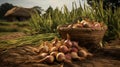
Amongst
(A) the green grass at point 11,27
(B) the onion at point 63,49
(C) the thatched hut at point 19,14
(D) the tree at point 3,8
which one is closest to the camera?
(B) the onion at point 63,49

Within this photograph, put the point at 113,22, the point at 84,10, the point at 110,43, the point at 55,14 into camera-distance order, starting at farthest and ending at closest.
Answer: the point at 55,14
the point at 84,10
the point at 113,22
the point at 110,43

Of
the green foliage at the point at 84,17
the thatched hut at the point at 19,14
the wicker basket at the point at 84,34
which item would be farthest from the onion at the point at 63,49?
the thatched hut at the point at 19,14

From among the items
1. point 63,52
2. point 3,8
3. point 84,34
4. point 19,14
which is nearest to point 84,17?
point 84,34

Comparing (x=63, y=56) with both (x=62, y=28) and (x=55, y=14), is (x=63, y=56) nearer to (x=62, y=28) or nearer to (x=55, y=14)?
(x=62, y=28)

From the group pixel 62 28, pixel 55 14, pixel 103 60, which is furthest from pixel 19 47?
pixel 55 14

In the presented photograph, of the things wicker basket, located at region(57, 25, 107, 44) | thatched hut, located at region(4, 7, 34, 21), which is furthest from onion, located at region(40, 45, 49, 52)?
thatched hut, located at region(4, 7, 34, 21)

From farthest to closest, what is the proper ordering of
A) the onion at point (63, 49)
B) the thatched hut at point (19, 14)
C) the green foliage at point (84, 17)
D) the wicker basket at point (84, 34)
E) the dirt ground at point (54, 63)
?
the thatched hut at point (19, 14)
the green foliage at point (84, 17)
the wicker basket at point (84, 34)
the onion at point (63, 49)
the dirt ground at point (54, 63)

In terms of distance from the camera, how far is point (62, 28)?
14.4 ft

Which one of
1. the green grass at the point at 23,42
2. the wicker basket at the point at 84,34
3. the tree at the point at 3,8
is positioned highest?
the tree at the point at 3,8

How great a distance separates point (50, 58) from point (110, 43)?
1.58 m

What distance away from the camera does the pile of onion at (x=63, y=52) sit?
3713mm

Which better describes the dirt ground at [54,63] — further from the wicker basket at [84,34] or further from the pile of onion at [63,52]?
the wicker basket at [84,34]

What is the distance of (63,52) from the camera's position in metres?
3.92

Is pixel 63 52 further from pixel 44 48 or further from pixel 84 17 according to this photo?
pixel 84 17
